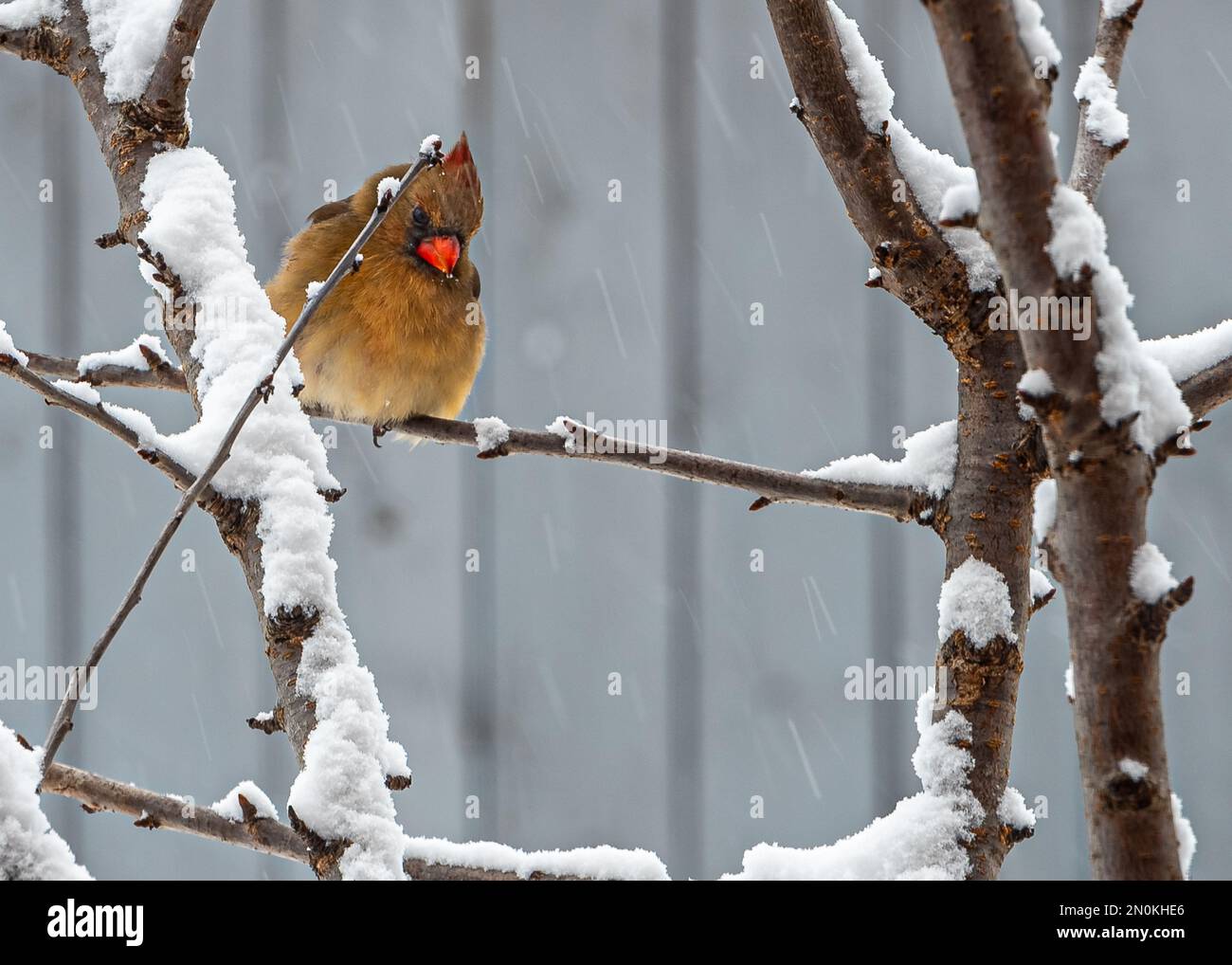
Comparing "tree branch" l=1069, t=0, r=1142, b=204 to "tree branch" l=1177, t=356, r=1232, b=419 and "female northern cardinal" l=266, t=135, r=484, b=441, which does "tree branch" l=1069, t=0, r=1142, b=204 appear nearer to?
"tree branch" l=1177, t=356, r=1232, b=419

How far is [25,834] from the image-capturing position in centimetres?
44

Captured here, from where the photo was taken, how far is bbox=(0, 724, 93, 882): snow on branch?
0.44 metres

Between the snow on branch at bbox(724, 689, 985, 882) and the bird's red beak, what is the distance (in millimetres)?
841

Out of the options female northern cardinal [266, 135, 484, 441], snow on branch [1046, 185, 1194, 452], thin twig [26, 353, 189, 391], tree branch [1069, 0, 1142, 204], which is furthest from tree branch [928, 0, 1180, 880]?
female northern cardinal [266, 135, 484, 441]

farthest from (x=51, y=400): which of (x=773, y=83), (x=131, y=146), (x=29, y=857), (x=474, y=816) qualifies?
(x=773, y=83)

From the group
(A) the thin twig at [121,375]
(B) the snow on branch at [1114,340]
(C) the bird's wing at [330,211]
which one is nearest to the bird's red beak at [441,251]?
(C) the bird's wing at [330,211]

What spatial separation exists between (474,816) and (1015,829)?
1.06m

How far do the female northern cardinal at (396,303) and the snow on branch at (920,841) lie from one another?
748mm

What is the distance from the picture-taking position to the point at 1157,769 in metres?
0.43

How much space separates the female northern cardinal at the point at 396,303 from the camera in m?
1.26

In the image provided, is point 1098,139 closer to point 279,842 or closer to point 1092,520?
point 1092,520

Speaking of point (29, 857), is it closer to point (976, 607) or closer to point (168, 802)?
point (168, 802)

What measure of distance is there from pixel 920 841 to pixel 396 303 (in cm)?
87

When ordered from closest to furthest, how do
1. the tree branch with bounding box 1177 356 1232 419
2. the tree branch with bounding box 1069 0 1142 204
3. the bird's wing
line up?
1. the tree branch with bounding box 1177 356 1232 419
2. the tree branch with bounding box 1069 0 1142 204
3. the bird's wing
